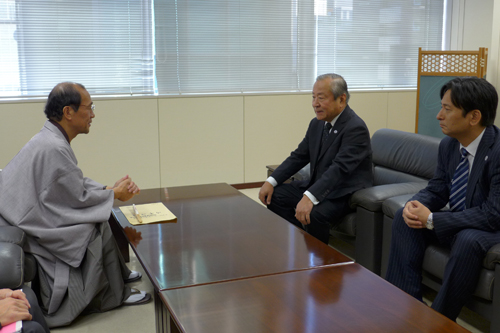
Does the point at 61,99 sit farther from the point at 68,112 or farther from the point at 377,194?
the point at 377,194

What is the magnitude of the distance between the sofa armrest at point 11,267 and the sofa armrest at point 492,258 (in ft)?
6.34

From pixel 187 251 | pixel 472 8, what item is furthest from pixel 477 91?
pixel 472 8

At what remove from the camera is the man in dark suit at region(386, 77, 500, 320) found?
6.93ft

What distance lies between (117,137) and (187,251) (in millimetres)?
3073

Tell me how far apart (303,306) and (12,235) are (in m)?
1.42

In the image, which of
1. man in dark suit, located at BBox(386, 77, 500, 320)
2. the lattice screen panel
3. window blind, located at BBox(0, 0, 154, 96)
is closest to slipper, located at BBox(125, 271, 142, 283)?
→ man in dark suit, located at BBox(386, 77, 500, 320)

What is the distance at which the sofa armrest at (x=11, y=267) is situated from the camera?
1966 millimetres

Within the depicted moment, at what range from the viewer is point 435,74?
4.91 m

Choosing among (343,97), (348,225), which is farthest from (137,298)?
(343,97)

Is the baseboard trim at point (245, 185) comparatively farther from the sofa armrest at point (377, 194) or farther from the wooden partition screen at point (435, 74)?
the sofa armrest at point (377, 194)

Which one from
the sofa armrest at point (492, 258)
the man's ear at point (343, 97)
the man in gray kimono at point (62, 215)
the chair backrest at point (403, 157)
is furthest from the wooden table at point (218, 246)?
the chair backrest at point (403, 157)

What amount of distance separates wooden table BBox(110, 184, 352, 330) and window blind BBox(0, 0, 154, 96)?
2463 mm

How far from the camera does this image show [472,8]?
19.2ft

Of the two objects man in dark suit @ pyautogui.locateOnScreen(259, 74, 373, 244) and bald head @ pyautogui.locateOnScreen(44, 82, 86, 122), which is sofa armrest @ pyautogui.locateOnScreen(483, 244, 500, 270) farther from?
bald head @ pyautogui.locateOnScreen(44, 82, 86, 122)
